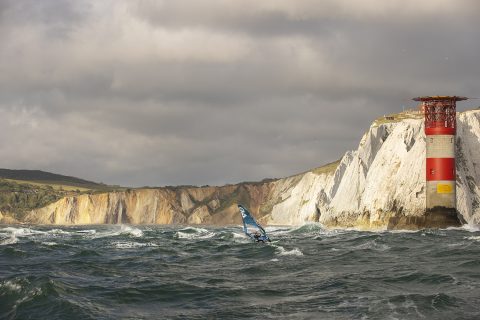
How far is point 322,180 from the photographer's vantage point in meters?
167

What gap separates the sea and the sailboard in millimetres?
11633

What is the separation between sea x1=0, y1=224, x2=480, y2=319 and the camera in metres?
25.4

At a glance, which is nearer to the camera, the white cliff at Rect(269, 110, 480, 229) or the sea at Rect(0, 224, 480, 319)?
the sea at Rect(0, 224, 480, 319)

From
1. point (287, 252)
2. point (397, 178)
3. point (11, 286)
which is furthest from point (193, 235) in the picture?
point (11, 286)

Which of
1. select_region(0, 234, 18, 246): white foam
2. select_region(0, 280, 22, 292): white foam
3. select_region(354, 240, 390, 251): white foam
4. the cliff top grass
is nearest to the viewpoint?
select_region(0, 280, 22, 292): white foam

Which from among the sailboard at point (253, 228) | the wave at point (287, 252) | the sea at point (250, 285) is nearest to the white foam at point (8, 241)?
the sea at point (250, 285)

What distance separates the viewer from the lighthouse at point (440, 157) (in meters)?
86.7

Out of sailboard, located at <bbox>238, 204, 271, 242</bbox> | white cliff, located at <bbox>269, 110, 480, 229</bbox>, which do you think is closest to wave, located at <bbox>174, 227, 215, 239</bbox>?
sailboard, located at <bbox>238, 204, 271, 242</bbox>

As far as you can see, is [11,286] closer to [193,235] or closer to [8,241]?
[8,241]

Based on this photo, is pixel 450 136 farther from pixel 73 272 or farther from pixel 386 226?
pixel 73 272

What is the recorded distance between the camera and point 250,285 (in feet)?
107

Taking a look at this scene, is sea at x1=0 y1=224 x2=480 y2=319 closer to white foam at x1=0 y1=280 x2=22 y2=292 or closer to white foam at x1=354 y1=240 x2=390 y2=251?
white foam at x1=0 y1=280 x2=22 y2=292

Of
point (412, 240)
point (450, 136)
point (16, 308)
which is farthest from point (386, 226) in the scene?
point (16, 308)

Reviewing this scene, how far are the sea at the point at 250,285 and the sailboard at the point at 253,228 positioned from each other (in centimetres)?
1163
